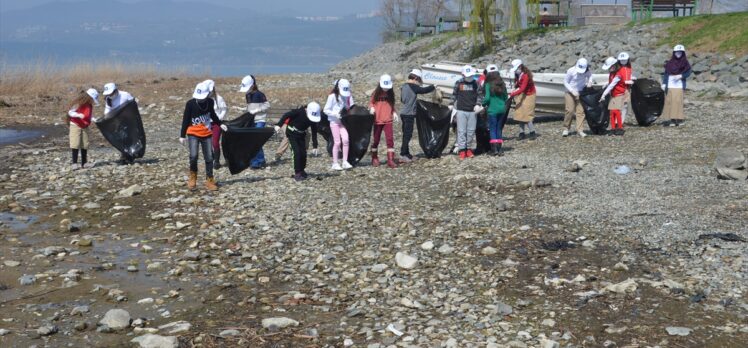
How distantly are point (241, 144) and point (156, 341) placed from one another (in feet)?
23.3

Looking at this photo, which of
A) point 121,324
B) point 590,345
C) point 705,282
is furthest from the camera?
point 705,282

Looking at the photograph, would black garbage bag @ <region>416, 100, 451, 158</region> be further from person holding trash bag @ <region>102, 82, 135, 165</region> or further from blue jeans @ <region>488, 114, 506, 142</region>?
person holding trash bag @ <region>102, 82, 135, 165</region>

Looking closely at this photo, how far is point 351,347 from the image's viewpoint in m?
6.85

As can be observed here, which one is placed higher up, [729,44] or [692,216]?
[729,44]

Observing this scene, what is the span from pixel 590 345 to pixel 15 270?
6307 mm

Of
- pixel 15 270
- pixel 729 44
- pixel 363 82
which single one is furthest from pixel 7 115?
pixel 729 44

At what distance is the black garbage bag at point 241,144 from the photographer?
44.7ft

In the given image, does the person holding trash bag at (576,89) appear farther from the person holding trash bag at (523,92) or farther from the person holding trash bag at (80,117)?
the person holding trash bag at (80,117)

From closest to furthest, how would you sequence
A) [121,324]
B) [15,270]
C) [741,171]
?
[121,324] < [15,270] < [741,171]

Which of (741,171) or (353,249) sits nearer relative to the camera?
(353,249)

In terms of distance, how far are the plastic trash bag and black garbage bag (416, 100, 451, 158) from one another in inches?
Result: 121

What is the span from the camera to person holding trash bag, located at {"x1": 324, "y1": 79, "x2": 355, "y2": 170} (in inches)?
551

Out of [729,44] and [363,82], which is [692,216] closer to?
[729,44]

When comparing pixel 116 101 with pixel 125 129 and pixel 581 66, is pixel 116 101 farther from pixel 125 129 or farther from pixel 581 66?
pixel 581 66
